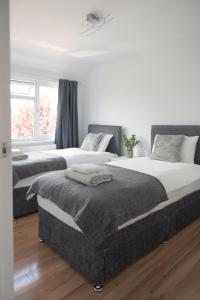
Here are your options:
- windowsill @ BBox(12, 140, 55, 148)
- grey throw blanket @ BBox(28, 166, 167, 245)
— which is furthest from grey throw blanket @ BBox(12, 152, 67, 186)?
windowsill @ BBox(12, 140, 55, 148)

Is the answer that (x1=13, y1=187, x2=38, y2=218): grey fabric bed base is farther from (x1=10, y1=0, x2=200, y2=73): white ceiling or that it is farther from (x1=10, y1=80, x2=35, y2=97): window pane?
(x1=10, y1=80, x2=35, y2=97): window pane

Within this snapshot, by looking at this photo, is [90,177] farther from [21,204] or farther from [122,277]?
[21,204]

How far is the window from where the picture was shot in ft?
15.0

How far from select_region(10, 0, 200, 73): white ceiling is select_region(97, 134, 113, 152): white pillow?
154 centimetres

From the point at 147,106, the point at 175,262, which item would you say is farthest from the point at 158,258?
the point at 147,106

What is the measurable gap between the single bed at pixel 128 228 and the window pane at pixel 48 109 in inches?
101

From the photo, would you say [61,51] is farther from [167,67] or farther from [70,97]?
[167,67]

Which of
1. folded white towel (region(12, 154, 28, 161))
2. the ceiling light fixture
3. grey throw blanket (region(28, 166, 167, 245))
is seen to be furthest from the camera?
folded white towel (region(12, 154, 28, 161))

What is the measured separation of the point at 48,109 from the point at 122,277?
13.0 feet

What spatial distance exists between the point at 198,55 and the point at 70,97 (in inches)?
109

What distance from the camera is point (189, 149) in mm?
3387

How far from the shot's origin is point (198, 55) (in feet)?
11.3

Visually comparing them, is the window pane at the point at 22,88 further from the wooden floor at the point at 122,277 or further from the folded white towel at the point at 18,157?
the wooden floor at the point at 122,277

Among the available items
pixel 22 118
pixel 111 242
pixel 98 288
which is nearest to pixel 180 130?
pixel 111 242
